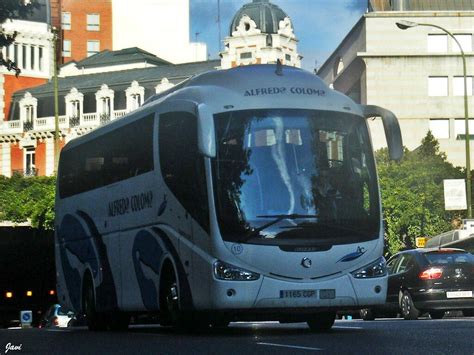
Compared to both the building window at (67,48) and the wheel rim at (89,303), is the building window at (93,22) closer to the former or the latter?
the building window at (67,48)

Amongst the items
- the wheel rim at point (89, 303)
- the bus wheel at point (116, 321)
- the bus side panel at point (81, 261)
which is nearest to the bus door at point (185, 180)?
the bus side panel at point (81, 261)

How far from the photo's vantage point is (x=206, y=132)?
18.1m

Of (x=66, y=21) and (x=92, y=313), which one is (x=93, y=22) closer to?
(x=66, y=21)

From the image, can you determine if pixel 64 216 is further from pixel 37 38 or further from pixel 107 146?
pixel 37 38

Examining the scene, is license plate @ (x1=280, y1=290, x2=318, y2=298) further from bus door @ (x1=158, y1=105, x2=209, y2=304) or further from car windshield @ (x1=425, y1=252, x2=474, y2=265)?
car windshield @ (x1=425, y1=252, x2=474, y2=265)

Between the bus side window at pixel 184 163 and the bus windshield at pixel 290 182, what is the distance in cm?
28

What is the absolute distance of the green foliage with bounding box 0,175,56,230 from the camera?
89000mm

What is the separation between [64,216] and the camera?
83.8 feet

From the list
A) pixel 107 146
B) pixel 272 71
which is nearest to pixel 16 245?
pixel 107 146

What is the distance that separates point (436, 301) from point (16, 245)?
15.8 metres

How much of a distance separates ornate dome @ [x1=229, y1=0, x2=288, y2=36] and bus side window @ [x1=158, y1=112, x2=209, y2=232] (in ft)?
342

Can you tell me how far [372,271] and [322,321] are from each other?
1.47m

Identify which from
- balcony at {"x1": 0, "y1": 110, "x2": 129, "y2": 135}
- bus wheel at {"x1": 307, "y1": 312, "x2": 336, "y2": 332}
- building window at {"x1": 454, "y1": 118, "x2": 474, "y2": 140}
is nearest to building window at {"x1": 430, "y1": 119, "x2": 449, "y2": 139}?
building window at {"x1": 454, "y1": 118, "x2": 474, "y2": 140}

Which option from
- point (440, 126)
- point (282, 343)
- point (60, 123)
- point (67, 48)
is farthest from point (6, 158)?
point (282, 343)
